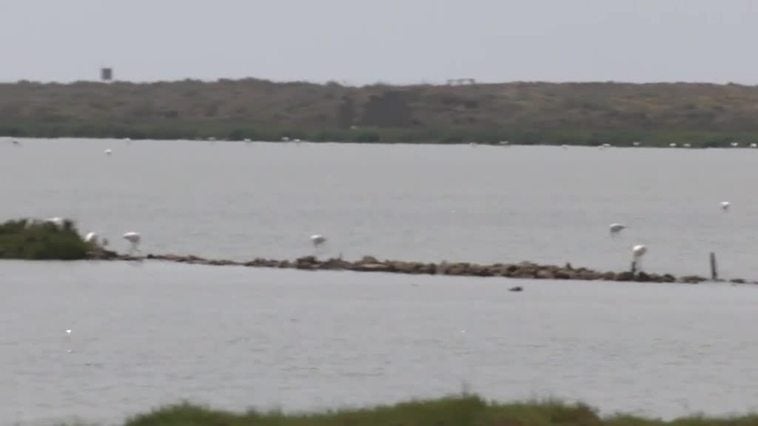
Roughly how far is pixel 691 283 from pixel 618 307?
12.8 ft

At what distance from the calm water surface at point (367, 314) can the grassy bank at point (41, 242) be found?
0.92ft

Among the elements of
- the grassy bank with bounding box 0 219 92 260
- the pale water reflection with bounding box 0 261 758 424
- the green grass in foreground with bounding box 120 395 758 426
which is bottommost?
the green grass in foreground with bounding box 120 395 758 426

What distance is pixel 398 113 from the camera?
364 ft

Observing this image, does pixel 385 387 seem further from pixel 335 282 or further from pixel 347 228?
pixel 347 228

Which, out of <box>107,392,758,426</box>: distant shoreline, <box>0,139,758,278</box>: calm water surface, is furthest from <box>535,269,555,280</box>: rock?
<box>107,392,758,426</box>: distant shoreline

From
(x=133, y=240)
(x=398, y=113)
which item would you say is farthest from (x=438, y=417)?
(x=398, y=113)

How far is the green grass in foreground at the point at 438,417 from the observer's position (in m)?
17.0

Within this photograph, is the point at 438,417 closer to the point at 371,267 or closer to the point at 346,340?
the point at 346,340

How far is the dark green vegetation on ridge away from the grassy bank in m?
66.2

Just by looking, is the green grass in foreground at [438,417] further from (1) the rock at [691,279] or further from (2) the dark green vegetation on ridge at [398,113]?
(2) the dark green vegetation on ridge at [398,113]

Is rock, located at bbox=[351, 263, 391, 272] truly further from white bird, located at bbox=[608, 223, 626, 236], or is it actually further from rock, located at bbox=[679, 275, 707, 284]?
white bird, located at bbox=[608, 223, 626, 236]

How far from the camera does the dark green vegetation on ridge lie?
108625 mm

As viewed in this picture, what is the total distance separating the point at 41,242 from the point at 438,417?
Answer: 64.2ft

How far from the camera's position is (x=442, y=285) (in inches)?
1378
